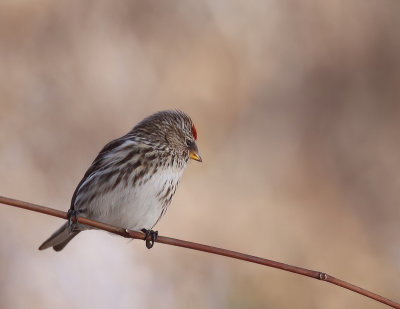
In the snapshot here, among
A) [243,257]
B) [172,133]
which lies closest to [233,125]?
[172,133]

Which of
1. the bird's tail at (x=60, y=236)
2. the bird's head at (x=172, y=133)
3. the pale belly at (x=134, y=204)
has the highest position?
the bird's head at (x=172, y=133)

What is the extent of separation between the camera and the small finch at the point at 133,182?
13.7 feet

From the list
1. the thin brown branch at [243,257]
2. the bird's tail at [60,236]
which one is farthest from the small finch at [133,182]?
the thin brown branch at [243,257]

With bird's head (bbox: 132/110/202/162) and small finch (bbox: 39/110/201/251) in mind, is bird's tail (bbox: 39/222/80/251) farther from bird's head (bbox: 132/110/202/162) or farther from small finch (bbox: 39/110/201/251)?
bird's head (bbox: 132/110/202/162)

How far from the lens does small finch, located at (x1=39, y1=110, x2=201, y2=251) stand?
4176 mm

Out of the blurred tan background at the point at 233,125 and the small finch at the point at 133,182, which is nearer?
the small finch at the point at 133,182

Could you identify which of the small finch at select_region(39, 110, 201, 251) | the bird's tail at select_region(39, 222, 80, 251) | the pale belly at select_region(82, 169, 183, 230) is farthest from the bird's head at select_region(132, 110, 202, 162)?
the bird's tail at select_region(39, 222, 80, 251)

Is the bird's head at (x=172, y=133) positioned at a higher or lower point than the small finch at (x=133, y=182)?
higher

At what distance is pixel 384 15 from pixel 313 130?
1.23 metres

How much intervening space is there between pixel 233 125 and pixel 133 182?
2.33 meters

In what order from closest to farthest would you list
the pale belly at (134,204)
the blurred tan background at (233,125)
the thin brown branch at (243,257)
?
the thin brown branch at (243,257)
the pale belly at (134,204)
the blurred tan background at (233,125)

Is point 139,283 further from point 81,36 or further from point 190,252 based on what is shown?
point 81,36

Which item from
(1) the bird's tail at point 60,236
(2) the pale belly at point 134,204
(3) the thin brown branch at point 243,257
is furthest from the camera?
(1) the bird's tail at point 60,236

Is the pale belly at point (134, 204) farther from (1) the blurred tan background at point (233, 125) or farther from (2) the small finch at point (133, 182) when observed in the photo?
(1) the blurred tan background at point (233, 125)
